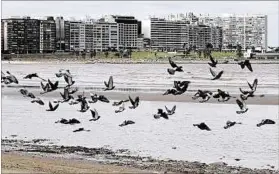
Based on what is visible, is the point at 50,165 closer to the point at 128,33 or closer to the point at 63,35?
the point at 128,33

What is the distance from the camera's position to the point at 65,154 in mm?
5441

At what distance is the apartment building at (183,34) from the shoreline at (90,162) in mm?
3738

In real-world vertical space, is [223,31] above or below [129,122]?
above

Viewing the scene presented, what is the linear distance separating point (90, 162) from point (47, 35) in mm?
6750

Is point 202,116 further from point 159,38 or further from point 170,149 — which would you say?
point 170,149

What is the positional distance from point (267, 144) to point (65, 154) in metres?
2.05

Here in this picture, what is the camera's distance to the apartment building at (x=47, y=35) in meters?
11.4

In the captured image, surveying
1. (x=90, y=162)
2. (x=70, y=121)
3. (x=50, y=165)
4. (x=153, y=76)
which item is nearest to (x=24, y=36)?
(x=70, y=121)

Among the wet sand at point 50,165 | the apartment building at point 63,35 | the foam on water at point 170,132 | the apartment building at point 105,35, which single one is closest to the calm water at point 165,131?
the foam on water at point 170,132

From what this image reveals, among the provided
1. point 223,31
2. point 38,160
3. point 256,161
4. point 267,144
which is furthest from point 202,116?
point 38,160

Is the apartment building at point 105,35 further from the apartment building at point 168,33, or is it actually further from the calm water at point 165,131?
the calm water at point 165,131

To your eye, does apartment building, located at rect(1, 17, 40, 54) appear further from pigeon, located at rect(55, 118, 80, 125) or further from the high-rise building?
pigeon, located at rect(55, 118, 80, 125)

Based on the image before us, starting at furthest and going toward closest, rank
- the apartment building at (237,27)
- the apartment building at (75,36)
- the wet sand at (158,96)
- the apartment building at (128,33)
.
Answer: the apartment building at (75,36)
the wet sand at (158,96)
the apartment building at (128,33)
the apartment building at (237,27)

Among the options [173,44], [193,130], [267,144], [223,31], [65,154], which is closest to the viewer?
[65,154]
